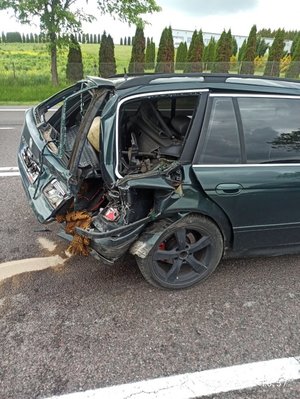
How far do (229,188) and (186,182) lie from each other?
34 centimetres

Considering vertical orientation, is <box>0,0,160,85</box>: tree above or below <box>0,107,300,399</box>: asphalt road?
above

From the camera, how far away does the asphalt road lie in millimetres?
1990

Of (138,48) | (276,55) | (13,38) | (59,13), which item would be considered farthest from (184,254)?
(13,38)

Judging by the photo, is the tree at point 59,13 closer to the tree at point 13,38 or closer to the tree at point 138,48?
the tree at point 138,48

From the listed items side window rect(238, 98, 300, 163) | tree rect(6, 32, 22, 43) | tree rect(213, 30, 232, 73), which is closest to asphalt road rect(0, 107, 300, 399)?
side window rect(238, 98, 300, 163)

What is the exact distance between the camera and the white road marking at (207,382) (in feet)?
6.11

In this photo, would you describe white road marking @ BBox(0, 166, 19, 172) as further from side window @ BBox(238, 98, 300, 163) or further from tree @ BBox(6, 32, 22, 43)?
tree @ BBox(6, 32, 22, 43)

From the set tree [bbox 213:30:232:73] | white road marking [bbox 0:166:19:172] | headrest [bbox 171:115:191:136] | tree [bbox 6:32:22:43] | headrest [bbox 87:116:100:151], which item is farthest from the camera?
→ tree [bbox 6:32:22:43]

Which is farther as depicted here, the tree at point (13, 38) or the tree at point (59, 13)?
the tree at point (13, 38)

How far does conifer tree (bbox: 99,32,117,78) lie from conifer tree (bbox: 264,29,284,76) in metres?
9.95

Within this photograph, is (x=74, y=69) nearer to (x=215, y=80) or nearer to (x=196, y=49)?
(x=196, y=49)

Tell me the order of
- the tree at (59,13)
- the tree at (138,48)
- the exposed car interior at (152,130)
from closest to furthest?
1. the exposed car interior at (152,130)
2. the tree at (59,13)
3. the tree at (138,48)

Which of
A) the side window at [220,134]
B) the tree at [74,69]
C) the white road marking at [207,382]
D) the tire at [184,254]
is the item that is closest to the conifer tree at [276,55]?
the tree at [74,69]

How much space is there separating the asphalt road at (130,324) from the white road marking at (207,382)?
0.14ft
